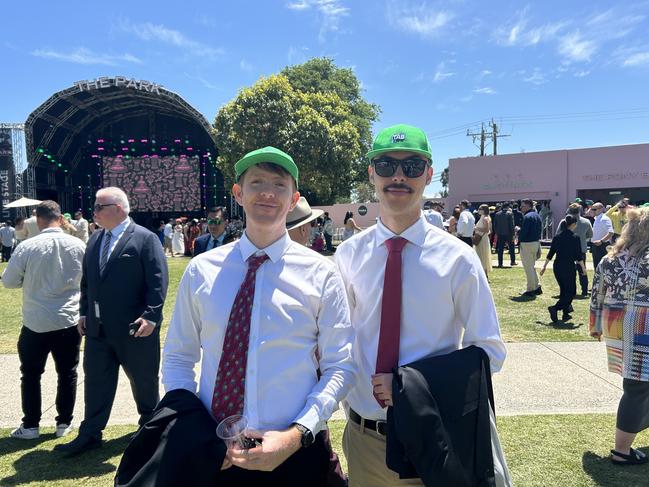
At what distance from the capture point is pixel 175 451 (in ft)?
4.84

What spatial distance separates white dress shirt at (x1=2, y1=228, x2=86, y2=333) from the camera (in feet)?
12.6

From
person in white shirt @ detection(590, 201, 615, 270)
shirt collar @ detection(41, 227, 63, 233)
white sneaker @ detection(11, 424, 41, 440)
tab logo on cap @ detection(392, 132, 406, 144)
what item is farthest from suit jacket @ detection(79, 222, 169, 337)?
person in white shirt @ detection(590, 201, 615, 270)

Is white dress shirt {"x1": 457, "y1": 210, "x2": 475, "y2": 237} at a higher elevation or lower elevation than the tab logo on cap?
lower

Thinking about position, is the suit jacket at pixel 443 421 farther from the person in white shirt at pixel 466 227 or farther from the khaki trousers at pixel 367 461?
the person in white shirt at pixel 466 227

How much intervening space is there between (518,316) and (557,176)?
831 inches

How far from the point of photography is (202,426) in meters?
1.53

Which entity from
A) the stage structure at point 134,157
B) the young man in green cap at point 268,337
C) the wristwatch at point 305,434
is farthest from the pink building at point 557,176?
the wristwatch at point 305,434

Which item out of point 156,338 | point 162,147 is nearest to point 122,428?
point 156,338

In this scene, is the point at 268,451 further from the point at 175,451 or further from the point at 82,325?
the point at 82,325

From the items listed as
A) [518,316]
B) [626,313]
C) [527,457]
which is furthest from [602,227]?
→ [527,457]

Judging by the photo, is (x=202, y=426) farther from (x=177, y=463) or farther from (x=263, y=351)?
(x=263, y=351)

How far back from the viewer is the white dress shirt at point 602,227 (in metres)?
9.55

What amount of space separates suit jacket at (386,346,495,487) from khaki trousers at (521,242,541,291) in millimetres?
8700

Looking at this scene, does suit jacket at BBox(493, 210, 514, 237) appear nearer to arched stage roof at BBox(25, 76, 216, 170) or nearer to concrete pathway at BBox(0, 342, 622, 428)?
concrete pathway at BBox(0, 342, 622, 428)
